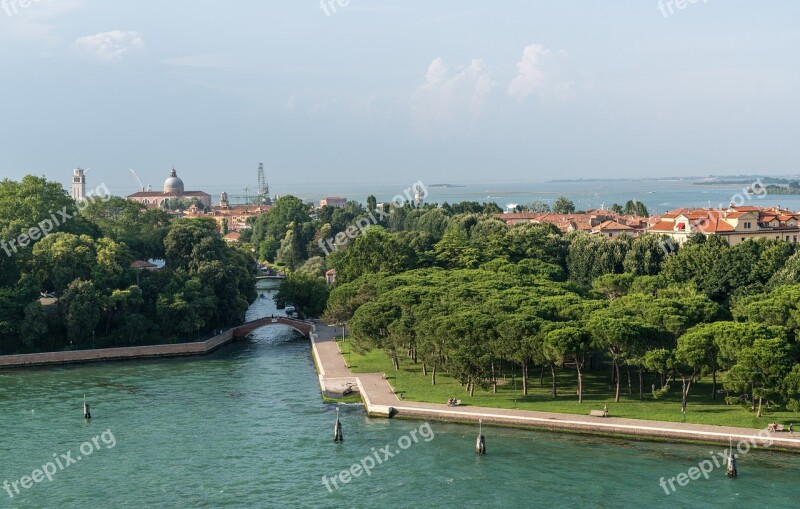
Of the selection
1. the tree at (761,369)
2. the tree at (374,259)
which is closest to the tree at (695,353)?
the tree at (761,369)

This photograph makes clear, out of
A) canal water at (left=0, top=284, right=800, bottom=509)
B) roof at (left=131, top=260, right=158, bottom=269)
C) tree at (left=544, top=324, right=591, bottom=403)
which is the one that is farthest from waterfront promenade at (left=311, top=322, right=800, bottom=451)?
roof at (left=131, top=260, right=158, bottom=269)

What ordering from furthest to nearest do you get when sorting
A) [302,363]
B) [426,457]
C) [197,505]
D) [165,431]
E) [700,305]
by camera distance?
1. [302,363]
2. [700,305]
3. [165,431]
4. [426,457]
5. [197,505]

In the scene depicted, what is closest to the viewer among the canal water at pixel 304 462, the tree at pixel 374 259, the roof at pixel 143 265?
the canal water at pixel 304 462

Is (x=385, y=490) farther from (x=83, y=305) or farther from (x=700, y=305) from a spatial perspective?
(x=83, y=305)

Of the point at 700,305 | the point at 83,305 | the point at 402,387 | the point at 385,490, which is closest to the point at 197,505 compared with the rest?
the point at 385,490

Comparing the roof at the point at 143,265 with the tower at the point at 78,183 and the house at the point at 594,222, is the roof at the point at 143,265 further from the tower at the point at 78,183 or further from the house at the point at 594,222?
the tower at the point at 78,183
